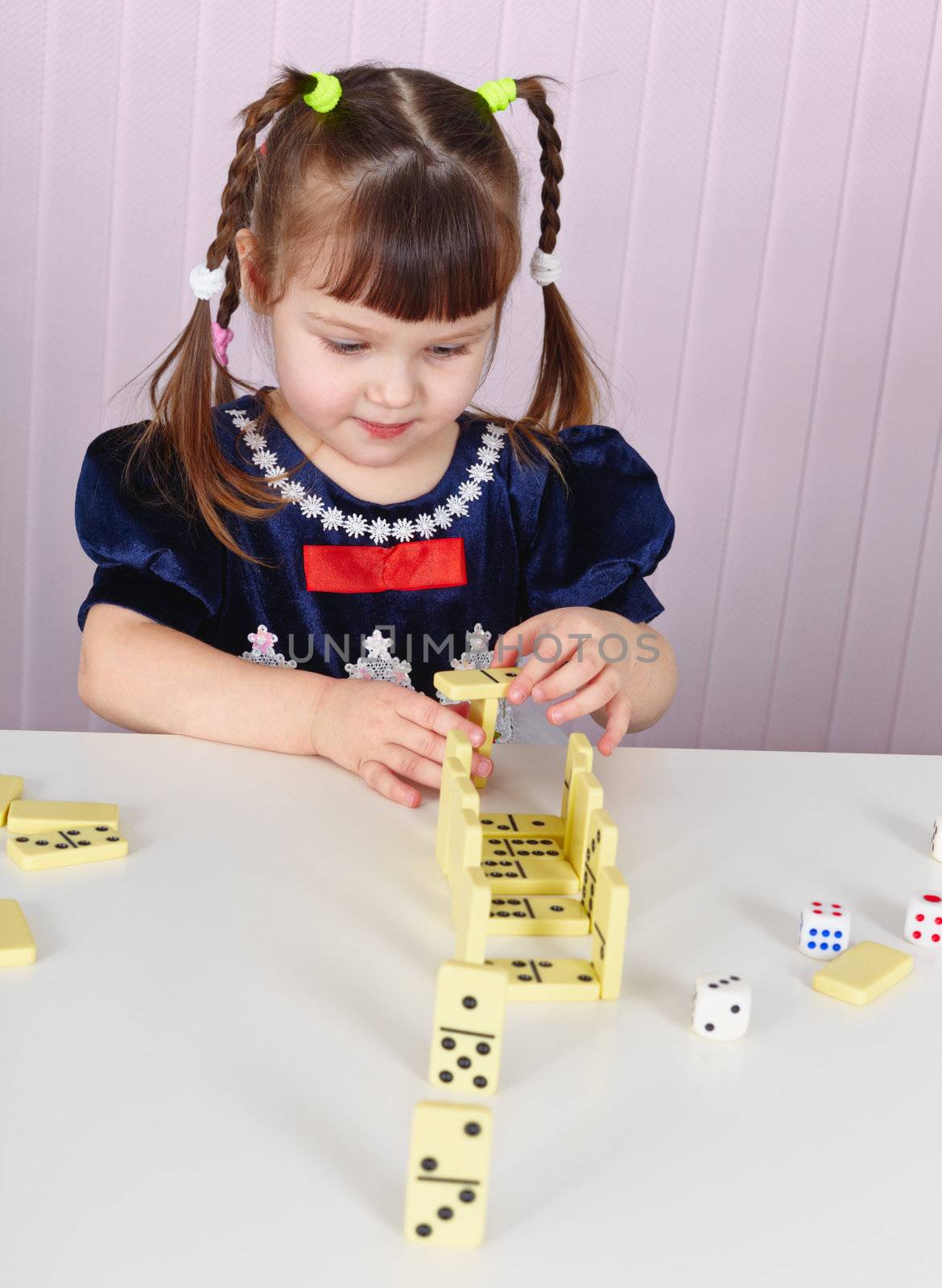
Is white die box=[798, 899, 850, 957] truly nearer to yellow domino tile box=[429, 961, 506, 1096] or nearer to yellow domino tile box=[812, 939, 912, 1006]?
yellow domino tile box=[812, 939, 912, 1006]

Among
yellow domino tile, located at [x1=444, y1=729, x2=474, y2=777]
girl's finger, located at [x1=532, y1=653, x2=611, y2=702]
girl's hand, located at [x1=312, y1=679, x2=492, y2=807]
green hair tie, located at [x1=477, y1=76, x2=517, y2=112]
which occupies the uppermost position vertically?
green hair tie, located at [x1=477, y1=76, x2=517, y2=112]

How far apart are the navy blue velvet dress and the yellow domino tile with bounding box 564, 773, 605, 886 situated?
51 centimetres

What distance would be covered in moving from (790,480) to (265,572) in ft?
3.83

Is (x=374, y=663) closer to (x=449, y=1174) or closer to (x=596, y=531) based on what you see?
(x=596, y=531)

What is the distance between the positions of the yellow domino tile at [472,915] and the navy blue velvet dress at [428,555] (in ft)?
1.95

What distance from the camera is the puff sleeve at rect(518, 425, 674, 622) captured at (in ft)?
4.25

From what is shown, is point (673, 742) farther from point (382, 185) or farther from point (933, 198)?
point (382, 185)

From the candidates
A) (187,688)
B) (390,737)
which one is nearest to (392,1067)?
(390,737)

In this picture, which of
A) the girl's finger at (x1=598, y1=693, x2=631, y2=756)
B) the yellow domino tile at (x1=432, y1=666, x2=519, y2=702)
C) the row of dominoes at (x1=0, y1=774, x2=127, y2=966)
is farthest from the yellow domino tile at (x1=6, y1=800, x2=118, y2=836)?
the girl's finger at (x1=598, y1=693, x2=631, y2=756)

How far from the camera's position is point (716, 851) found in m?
0.84

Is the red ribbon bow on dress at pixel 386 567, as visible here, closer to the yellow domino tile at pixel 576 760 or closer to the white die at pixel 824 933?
the yellow domino tile at pixel 576 760

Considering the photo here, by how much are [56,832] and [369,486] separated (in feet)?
1.98

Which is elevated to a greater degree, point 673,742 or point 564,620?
point 564,620

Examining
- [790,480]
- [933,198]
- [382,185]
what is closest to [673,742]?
[790,480]
